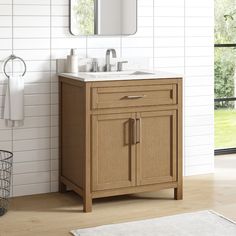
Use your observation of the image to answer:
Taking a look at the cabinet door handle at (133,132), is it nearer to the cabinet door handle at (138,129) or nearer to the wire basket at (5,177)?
the cabinet door handle at (138,129)

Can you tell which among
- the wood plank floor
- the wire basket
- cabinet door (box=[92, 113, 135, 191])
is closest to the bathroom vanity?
cabinet door (box=[92, 113, 135, 191])

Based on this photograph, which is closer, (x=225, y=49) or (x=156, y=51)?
(x=156, y=51)

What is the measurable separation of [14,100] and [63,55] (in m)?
0.53

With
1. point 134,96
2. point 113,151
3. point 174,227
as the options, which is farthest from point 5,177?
point 174,227

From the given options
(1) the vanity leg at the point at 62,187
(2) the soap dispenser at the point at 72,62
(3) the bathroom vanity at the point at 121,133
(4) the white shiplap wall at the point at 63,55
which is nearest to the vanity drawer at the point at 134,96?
(3) the bathroom vanity at the point at 121,133

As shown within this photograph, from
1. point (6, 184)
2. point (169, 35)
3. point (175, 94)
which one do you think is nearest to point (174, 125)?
point (175, 94)

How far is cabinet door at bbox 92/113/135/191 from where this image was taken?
13.9 feet

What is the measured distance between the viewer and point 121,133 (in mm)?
4305

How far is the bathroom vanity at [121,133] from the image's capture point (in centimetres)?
419

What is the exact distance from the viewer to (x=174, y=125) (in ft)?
14.6

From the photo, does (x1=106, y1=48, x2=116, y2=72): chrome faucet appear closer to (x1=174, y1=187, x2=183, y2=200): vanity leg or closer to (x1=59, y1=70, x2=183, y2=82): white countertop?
(x1=59, y1=70, x2=183, y2=82): white countertop

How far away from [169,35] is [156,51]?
0.18 metres

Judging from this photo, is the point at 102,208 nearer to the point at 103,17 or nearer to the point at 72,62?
the point at 72,62

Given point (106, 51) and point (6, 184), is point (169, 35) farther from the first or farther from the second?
point (6, 184)
